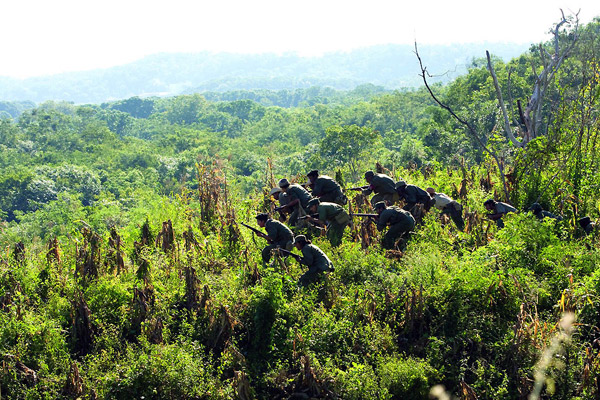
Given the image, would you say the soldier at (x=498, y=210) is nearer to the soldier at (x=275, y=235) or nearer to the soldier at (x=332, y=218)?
the soldier at (x=332, y=218)

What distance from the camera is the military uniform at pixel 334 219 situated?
994 centimetres

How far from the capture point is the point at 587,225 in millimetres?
9094

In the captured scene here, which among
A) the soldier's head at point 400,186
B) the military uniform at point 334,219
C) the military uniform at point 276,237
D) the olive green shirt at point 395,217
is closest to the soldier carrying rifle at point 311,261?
the military uniform at point 276,237

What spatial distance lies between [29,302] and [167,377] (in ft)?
10.8

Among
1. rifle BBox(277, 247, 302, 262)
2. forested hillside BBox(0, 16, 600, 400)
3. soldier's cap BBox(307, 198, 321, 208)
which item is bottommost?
forested hillside BBox(0, 16, 600, 400)

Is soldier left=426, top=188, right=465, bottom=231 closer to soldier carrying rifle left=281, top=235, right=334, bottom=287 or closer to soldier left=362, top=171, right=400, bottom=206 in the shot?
soldier left=362, top=171, right=400, bottom=206

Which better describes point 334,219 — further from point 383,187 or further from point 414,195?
point 414,195

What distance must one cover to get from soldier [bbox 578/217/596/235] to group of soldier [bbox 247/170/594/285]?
0.05 ft

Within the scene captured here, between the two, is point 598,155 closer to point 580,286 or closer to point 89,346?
point 580,286

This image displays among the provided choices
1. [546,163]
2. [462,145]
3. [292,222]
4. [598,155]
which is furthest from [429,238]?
[462,145]

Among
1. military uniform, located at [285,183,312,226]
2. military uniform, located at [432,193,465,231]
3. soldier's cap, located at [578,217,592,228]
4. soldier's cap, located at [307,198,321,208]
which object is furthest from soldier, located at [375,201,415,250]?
soldier's cap, located at [578,217,592,228]

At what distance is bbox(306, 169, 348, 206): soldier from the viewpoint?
11.2 m

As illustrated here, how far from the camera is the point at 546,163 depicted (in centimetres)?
1112

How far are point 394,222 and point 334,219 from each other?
3.55 feet
